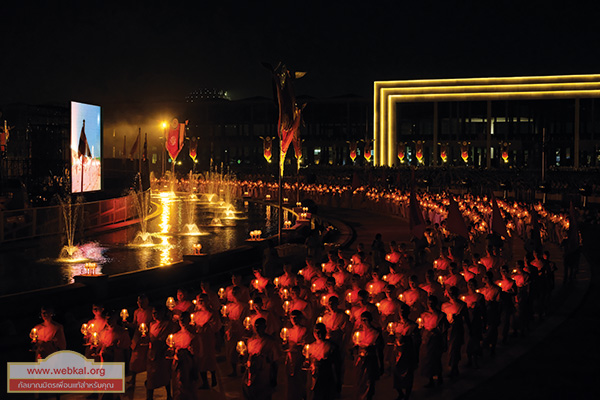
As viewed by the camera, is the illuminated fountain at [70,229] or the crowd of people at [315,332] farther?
the illuminated fountain at [70,229]

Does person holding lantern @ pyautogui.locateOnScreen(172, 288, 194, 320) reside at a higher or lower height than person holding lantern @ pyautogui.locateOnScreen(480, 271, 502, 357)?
higher

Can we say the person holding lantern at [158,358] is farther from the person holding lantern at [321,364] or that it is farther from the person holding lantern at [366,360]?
the person holding lantern at [366,360]

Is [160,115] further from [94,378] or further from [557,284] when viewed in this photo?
[94,378]

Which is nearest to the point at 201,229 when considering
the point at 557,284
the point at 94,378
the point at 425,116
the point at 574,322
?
the point at 557,284

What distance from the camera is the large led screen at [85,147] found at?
27.2 meters

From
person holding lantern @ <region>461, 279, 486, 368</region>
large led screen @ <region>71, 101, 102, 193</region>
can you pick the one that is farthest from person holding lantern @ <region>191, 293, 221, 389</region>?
large led screen @ <region>71, 101, 102, 193</region>

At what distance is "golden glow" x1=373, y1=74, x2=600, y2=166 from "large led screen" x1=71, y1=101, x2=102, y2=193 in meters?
35.3

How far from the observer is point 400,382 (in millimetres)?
9773

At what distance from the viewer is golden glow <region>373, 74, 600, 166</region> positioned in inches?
→ 2388

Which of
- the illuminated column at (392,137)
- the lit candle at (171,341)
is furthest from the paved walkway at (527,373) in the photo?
the illuminated column at (392,137)

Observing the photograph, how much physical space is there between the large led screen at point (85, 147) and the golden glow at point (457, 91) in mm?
35346

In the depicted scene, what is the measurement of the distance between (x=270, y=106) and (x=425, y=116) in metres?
17.9

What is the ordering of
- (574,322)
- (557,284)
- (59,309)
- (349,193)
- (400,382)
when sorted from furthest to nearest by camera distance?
(349,193)
(557,284)
(574,322)
(59,309)
(400,382)

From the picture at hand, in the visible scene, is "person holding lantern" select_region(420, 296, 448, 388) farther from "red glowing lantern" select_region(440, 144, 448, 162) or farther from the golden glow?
"red glowing lantern" select_region(440, 144, 448, 162)
